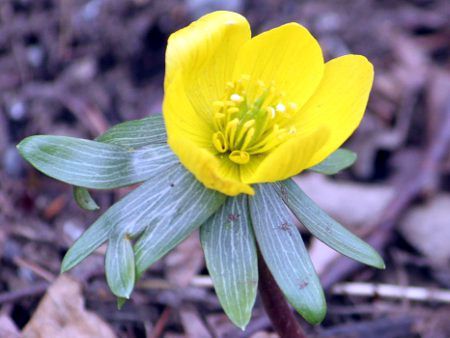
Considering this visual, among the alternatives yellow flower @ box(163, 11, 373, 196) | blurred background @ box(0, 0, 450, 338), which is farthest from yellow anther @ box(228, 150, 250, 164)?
blurred background @ box(0, 0, 450, 338)

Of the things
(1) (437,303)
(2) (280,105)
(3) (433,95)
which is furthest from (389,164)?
(2) (280,105)

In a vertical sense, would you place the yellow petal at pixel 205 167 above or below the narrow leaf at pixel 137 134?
above

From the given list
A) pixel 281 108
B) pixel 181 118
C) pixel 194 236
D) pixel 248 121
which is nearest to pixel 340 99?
pixel 281 108

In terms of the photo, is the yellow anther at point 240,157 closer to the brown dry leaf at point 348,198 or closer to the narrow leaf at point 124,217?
the narrow leaf at point 124,217

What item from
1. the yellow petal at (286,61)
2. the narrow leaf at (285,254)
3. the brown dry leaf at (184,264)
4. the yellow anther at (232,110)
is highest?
the yellow petal at (286,61)

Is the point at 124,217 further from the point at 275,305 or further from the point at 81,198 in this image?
the point at 275,305

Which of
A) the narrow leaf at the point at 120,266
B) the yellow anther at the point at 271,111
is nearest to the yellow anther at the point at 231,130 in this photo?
the yellow anther at the point at 271,111
